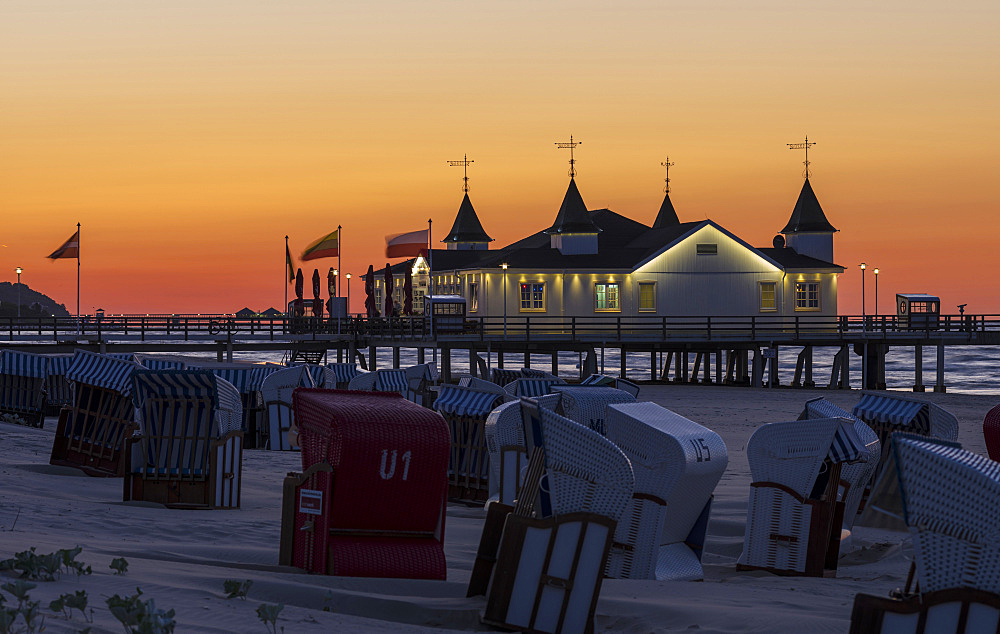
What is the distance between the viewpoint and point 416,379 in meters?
22.2

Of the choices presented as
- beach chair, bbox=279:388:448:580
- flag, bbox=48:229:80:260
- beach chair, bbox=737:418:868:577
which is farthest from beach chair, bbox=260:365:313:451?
flag, bbox=48:229:80:260

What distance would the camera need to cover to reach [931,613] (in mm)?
4961

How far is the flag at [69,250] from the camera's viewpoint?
153ft

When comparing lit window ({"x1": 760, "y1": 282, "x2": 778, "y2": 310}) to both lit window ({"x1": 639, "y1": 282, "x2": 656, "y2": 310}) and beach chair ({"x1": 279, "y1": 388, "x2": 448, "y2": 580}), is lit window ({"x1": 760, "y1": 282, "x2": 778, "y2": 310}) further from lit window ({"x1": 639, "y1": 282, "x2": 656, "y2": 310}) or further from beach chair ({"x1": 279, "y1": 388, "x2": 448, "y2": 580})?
beach chair ({"x1": 279, "y1": 388, "x2": 448, "y2": 580})

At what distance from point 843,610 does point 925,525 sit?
2267mm

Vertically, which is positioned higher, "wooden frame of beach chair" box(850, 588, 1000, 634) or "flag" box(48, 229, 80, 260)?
"flag" box(48, 229, 80, 260)

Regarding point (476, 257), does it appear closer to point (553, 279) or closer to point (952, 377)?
point (553, 279)

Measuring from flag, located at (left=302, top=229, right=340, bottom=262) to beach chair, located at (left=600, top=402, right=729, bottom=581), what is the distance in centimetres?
3999

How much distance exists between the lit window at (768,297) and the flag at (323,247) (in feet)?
62.8

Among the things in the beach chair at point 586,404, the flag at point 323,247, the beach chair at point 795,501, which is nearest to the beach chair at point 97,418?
the beach chair at point 586,404

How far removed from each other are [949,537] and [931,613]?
35 centimetres

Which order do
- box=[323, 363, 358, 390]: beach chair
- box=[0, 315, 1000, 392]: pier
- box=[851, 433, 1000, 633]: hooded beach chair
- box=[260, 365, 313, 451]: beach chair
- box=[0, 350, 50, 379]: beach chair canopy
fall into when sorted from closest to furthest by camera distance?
box=[851, 433, 1000, 633]: hooded beach chair, box=[260, 365, 313, 451]: beach chair, box=[0, 350, 50, 379]: beach chair canopy, box=[323, 363, 358, 390]: beach chair, box=[0, 315, 1000, 392]: pier

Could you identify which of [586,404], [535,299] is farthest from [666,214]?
[586,404]

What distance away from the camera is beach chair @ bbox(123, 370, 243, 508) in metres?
11.3
